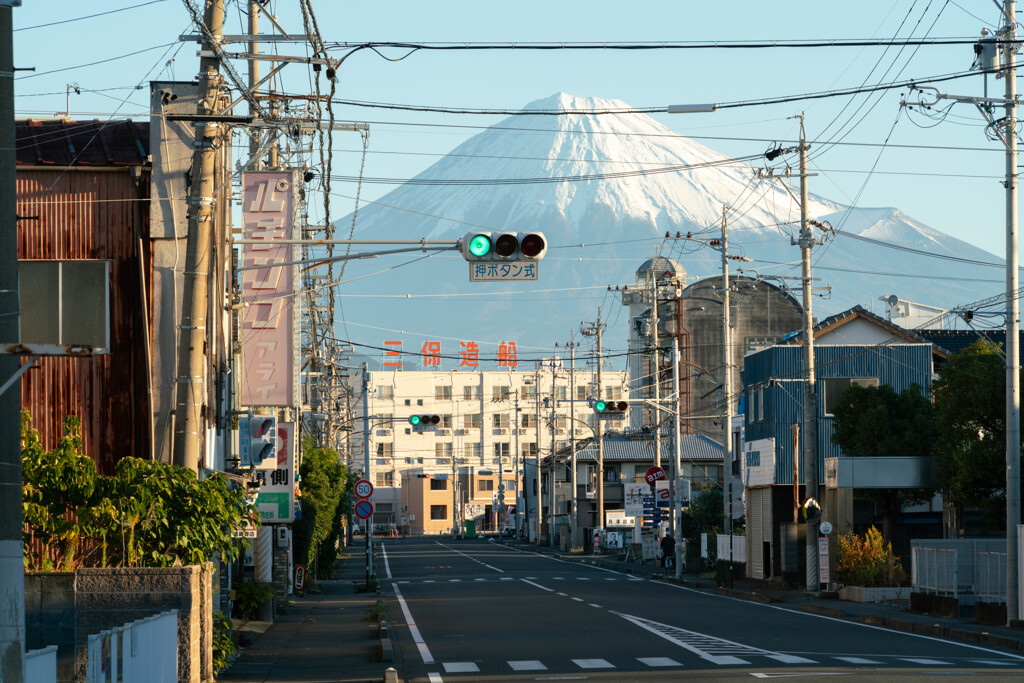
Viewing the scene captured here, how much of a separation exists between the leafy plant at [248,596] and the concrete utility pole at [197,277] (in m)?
12.9

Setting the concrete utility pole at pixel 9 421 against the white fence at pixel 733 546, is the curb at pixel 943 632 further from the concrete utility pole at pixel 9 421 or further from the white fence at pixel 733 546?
the concrete utility pole at pixel 9 421

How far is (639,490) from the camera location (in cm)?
6694

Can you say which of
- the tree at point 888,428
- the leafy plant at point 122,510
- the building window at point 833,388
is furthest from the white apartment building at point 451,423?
the leafy plant at point 122,510

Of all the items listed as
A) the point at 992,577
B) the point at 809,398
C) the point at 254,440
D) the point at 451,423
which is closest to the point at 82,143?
the point at 254,440

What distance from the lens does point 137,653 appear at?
1050 centimetres

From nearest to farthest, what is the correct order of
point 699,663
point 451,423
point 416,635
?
point 699,663 → point 416,635 → point 451,423

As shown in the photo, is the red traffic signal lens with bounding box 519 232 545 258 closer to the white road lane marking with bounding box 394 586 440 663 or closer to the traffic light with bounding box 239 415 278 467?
the white road lane marking with bounding box 394 586 440 663

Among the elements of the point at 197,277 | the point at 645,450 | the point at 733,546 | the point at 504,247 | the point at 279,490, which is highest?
the point at 504,247

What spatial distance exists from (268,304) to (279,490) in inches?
149

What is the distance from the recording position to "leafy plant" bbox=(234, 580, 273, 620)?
26406 mm

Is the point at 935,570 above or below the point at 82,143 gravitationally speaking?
below

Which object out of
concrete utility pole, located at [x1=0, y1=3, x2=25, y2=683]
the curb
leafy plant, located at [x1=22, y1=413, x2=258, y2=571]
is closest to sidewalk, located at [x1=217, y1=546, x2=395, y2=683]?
leafy plant, located at [x1=22, y1=413, x2=258, y2=571]

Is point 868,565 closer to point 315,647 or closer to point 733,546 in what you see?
point 733,546

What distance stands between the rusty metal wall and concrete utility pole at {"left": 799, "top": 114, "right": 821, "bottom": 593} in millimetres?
21767
